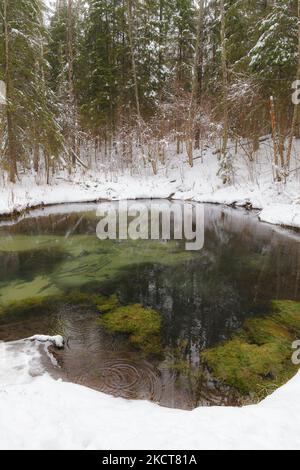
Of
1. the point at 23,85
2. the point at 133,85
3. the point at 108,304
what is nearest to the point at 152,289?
the point at 108,304

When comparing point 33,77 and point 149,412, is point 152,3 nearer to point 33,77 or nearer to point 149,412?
point 33,77

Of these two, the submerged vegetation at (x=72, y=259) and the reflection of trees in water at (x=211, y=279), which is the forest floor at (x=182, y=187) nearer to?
the reflection of trees in water at (x=211, y=279)

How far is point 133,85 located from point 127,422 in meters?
22.2

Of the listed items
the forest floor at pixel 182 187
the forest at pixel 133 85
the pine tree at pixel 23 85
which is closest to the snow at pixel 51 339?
the forest floor at pixel 182 187

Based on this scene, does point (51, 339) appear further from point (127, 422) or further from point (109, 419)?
point (127, 422)

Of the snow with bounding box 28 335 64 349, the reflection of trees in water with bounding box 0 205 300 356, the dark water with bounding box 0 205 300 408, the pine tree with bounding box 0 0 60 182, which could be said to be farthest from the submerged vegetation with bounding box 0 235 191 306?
the pine tree with bounding box 0 0 60 182

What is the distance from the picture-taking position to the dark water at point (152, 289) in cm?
421

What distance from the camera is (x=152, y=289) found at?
7.13m

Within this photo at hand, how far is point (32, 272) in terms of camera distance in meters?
8.18

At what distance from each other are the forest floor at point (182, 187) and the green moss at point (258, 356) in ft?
24.3

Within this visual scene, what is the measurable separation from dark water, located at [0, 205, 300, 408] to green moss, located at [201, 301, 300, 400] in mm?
208

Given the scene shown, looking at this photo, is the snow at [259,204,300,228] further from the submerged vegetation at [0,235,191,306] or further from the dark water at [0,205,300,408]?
the submerged vegetation at [0,235,191,306]

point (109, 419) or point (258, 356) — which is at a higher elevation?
point (109, 419)

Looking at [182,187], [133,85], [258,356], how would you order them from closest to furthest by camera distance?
[258,356] → [182,187] → [133,85]
